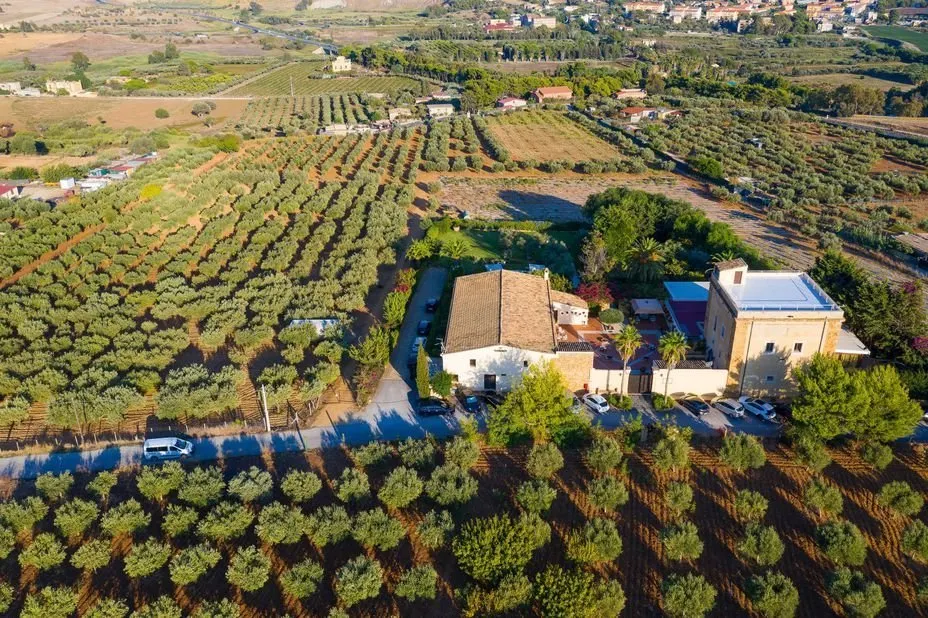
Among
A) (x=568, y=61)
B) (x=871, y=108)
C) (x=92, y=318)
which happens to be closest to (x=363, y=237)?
(x=92, y=318)

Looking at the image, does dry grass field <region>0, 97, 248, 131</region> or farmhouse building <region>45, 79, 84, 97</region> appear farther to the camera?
farmhouse building <region>45, 79, 84, 97</region>

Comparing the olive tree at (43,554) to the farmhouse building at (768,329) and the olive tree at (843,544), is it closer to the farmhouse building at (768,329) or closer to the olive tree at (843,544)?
the olive tree at (843,544)

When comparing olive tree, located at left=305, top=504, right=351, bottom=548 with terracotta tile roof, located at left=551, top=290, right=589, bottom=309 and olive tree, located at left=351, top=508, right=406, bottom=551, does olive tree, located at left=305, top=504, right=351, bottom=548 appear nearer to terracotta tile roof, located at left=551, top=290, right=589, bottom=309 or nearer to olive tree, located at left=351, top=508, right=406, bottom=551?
olive tree, located at left=351, top=508, right=406, bottom=551

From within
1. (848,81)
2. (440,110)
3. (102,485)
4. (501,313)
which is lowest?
(102,485)

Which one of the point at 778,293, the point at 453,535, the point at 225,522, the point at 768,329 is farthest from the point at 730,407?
the point at 225,522

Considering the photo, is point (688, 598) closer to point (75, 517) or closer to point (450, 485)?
point (450, 485)

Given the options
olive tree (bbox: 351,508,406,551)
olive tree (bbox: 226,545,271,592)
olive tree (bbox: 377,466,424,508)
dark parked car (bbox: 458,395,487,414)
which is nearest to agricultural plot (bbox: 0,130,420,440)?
dark parked car (bbox: 458,395,487,414)

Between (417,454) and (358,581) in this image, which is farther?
(417,454)
